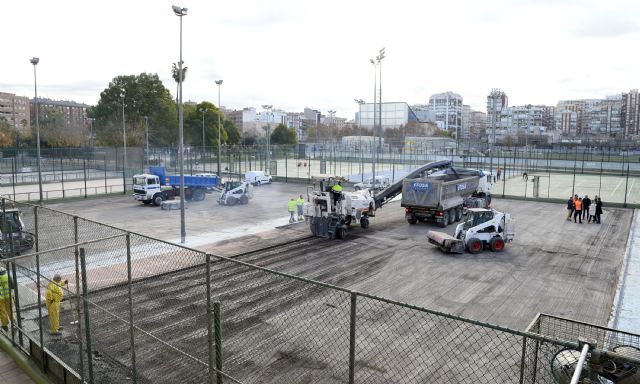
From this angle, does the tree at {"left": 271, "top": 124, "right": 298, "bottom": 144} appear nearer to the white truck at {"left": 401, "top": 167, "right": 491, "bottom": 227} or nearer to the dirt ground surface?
the dirt ground surface

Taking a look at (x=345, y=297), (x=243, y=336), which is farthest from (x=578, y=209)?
(x=243, y=336)

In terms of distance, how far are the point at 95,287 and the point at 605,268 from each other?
18.5m

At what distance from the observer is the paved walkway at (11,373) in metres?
8.88

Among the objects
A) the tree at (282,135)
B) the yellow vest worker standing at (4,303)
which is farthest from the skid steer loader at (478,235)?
the tree at (282,135)

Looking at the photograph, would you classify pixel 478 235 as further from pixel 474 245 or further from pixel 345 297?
pixel 345 297

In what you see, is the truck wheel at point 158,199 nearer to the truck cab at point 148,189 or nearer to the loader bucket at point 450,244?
the truck cab at point 148,189

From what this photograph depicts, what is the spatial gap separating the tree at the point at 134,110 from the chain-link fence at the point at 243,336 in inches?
2627

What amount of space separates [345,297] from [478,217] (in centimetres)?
991

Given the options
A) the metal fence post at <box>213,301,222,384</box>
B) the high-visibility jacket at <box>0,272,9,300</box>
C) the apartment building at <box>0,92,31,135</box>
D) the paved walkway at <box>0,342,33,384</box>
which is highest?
the apartment building at <box>0,92,31,135</box>

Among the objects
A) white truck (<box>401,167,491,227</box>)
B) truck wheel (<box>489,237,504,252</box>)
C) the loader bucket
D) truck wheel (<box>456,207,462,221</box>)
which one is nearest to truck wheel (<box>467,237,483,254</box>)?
the loader bucket

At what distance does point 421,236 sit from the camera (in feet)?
80.1

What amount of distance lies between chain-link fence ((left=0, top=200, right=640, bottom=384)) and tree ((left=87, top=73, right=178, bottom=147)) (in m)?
66.7

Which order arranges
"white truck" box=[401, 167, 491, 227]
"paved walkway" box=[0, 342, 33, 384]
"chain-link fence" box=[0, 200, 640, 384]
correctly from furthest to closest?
"white truck" box=[401, 167, 491, 227]
"paved walkway" box=[0, 342, 33, 384]
"chain-link fence" box=[0, 200, 640, 384]

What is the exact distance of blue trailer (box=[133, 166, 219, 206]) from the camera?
35031 mm
